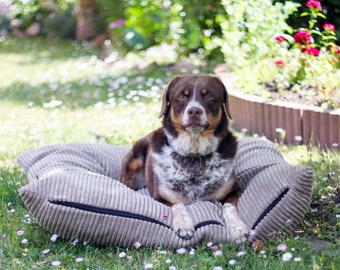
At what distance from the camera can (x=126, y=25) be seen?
1201cm

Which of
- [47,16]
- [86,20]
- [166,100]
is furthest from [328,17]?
[47,16]

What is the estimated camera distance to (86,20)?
51.9 feet

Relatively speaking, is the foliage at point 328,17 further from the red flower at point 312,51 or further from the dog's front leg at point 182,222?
the dog's front leg at point 182,222

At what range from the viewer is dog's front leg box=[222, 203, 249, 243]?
398 cm

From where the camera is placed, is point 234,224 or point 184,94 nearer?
point 234,224

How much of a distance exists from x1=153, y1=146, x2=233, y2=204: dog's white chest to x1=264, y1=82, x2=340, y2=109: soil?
A: 192 cm

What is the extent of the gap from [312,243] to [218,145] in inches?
39.9

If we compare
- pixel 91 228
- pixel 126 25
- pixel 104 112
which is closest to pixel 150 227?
pixel 91 228

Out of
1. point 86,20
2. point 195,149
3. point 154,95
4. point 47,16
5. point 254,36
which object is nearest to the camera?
point 195,149

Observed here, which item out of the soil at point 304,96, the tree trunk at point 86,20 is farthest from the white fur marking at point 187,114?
the tree trunk at point 86,20

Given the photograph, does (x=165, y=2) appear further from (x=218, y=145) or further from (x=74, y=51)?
(x=218, y=145)

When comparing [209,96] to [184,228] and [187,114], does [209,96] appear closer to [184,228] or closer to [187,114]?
[187,114]

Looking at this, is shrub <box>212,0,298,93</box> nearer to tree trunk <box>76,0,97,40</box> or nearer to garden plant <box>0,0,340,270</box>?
garden plant <box>0,0,340,270</box>

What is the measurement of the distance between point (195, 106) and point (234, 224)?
0.82m
